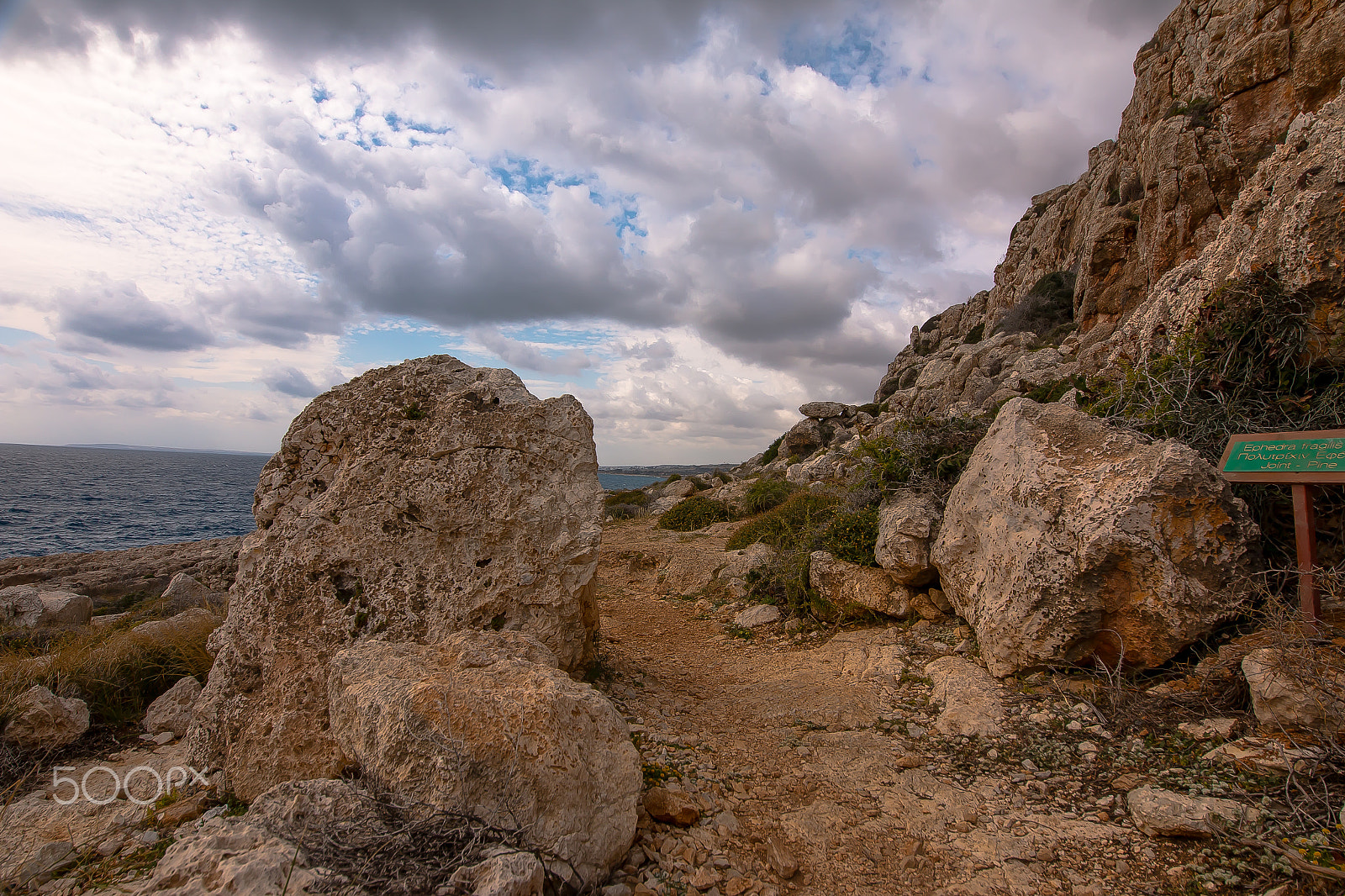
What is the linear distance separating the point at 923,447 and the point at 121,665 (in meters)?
8.71

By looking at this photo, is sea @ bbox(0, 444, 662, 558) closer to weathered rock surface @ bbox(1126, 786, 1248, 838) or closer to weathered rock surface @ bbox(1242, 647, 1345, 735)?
weathered rock surface @ bbox(1126, 786, 1248, 838)

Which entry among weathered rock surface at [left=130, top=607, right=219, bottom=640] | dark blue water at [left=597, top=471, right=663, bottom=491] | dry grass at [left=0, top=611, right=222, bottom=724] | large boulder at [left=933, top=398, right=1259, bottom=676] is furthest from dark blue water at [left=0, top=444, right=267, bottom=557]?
dark blue water at [left=597, top=471, right=663, bottom=491]

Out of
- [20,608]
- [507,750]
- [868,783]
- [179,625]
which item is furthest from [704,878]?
[20,608]

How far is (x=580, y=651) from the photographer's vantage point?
5.07m

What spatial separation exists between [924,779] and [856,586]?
3.42 metres

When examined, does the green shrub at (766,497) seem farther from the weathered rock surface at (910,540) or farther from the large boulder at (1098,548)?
the large boulder at (1098,548)

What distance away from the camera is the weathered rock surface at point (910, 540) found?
6680mm

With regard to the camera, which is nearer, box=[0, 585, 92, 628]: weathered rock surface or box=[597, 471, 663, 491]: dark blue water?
box=[0, 585, 92, 628]: weathered rock surface

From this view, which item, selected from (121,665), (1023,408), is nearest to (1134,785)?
(1023,408)

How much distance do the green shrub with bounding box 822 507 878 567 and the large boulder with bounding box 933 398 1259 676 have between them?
1.79 metres

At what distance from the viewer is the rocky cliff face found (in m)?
5.75

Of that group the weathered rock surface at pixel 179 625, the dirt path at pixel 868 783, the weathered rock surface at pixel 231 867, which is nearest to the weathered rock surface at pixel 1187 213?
the dirt path at pixel 868 783

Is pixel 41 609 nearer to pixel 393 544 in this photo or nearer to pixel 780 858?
pixel 393 544

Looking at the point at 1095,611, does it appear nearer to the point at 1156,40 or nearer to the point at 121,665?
the point at 121,665
